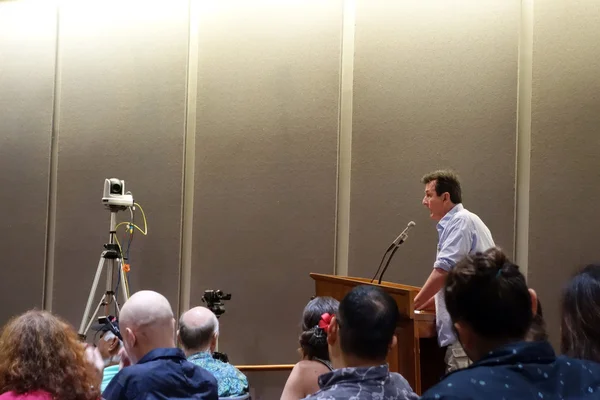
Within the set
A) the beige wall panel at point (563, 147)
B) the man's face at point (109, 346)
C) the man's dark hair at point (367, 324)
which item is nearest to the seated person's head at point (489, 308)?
the man's dark hair at point (367, 324)

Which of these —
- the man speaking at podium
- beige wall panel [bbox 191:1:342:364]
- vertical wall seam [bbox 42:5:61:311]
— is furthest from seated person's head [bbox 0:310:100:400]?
vertical wall seam [bbox 42:5:61:311]

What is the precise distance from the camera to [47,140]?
508 cm

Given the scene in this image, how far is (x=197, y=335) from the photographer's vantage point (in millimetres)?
2713

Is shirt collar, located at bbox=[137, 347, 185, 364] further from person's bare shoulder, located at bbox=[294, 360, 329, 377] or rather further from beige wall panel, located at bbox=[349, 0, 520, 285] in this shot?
beige wall panel, located at bbox=[349, 0, 520, 285]

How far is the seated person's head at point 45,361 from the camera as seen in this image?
1.71m

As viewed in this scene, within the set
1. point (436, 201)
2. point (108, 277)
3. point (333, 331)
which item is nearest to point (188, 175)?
point (108, 277)

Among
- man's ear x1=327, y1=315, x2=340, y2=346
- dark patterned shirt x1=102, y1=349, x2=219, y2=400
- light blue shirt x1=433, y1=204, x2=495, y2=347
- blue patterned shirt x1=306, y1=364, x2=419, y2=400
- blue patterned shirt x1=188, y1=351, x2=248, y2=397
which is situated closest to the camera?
blue patterned shirt x1=306, y1=364, x2=419, y2=400

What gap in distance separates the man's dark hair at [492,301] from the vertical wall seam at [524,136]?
2954 millimetres

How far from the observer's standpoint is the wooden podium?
288cm

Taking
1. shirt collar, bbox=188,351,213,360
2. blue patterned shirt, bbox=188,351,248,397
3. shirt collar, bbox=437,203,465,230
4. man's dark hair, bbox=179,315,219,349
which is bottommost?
blue patterned shirt, bbox=188,351,248,397

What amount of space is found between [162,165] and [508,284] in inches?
149

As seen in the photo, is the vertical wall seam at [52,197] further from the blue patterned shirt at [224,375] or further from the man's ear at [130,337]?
the man's ear at [130,337]

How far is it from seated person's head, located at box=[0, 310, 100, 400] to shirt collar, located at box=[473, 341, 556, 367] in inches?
42.0

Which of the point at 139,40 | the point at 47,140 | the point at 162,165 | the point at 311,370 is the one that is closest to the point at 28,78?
the point at 47,140
